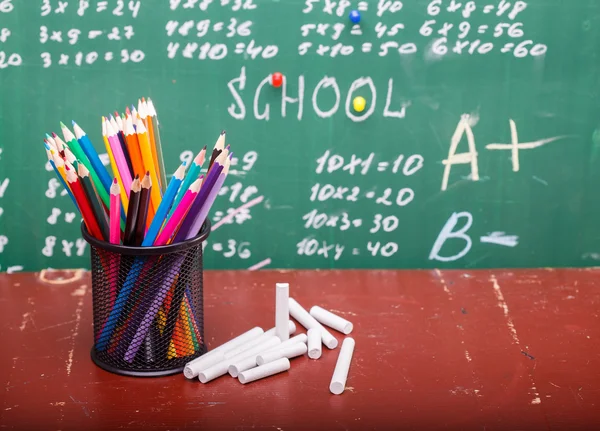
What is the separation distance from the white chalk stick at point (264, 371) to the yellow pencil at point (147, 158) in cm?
27

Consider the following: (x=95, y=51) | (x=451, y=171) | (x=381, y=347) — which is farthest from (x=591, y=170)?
(x=95, y=51)

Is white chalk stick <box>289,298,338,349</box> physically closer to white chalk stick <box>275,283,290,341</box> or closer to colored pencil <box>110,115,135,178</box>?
white chalk stick <box>275,283,290,341</box>

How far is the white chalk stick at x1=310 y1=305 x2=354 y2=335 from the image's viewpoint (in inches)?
55.4

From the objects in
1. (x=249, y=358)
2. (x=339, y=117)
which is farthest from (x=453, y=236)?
(x=249, y=358)

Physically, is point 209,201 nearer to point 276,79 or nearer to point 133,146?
point 133,146

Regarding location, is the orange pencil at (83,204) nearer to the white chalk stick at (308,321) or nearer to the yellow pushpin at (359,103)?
the white chalk stick at (308,321)

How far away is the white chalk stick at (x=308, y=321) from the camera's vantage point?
53.6 inches

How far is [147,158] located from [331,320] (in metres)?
0.41

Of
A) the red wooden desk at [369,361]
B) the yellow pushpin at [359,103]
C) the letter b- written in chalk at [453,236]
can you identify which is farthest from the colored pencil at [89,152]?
the letter b- written in chalk at [453,236]

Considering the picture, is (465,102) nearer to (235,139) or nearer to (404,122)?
(404,122)

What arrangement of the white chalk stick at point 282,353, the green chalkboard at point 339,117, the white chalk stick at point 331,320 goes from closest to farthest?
the white chalk stick at point 282,353, the white chalk stick at point 331,320, the green chalkboard at point 339,117

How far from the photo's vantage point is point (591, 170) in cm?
166

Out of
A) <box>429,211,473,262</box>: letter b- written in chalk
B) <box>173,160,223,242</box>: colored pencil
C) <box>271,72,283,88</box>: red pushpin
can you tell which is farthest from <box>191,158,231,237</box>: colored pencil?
<box>429,211,473,262</box>: letter b- written in chalk

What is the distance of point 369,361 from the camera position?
1.32 meters
